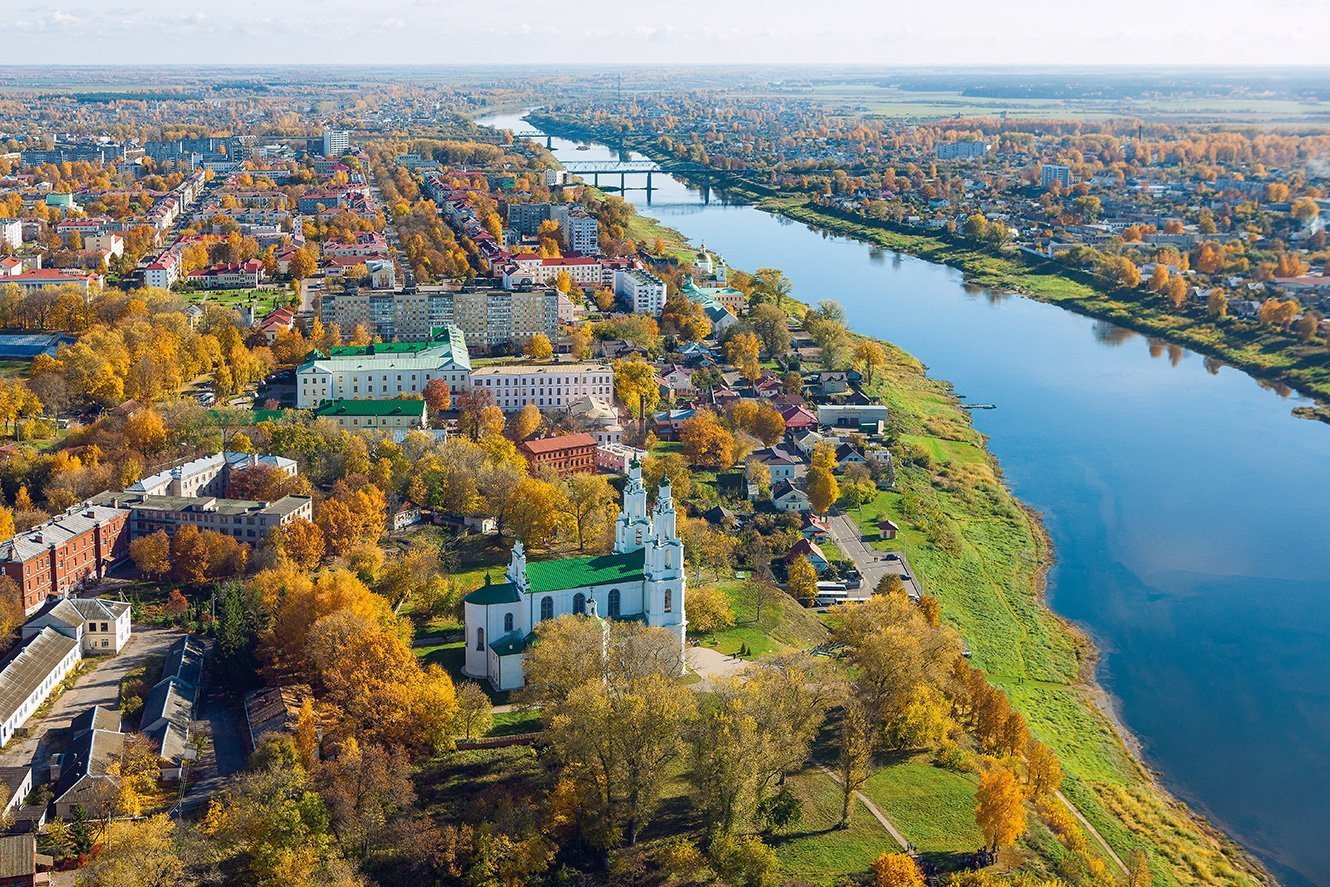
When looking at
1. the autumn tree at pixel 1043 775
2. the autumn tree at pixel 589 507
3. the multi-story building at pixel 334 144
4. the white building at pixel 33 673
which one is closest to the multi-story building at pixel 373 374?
the autumn tree at pixel 589 507

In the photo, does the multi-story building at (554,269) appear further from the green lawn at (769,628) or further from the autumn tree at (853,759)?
the autumn tree at (853,759)

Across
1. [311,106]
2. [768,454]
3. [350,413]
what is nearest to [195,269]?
[350,413]

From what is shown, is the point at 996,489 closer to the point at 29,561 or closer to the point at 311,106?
the point at 29,561

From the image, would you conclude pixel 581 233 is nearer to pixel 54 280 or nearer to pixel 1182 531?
pixel 54 280

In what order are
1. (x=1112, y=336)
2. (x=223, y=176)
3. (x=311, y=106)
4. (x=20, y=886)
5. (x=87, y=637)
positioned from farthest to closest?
(x=311, y=106) < (x=223, y=176) < (x=1112, y=336) < (x=87, y=637) < (x=20, y=886)

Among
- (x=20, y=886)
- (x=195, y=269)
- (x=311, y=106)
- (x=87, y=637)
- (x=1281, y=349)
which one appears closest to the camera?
(x=20, y=886)

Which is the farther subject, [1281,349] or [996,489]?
[1281,349]

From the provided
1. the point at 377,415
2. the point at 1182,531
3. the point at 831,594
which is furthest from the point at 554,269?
the point at 831,594
